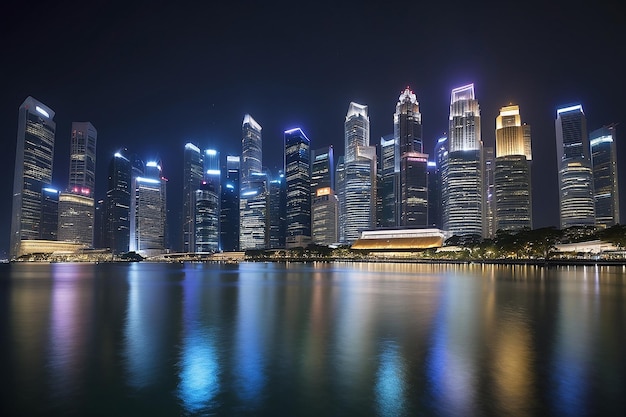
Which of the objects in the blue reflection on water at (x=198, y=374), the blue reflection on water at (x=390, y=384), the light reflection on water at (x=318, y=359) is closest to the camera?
the blue reflection on water at (x=390, y=384)

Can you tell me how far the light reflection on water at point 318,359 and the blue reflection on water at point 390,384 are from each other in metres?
0.06

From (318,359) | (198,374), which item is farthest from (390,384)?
(198,374)

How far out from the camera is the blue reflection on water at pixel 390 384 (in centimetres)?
1188

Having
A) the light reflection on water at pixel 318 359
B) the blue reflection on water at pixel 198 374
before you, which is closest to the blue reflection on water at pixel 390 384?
the light reflection on water at pixel 318 359

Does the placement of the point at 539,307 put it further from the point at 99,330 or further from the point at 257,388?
the point at 99,330

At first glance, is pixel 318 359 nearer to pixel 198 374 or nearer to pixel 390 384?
pixel 390 384

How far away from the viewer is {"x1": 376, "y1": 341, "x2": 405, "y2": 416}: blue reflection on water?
11875mm

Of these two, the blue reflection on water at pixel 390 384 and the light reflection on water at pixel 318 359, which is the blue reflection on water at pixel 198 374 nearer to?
the light reflection on water at pixel 318 359

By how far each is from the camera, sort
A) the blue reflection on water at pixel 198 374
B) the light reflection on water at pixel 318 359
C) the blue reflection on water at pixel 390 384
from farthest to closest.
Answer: the blue reflection on water at pixel 198 374 < the light reflection on water at pixel 318 359 < the blue reflection on water at pixel 390 384

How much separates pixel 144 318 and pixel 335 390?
19.4 meters

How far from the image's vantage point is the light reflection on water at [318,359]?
485 inches

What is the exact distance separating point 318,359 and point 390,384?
4219mm

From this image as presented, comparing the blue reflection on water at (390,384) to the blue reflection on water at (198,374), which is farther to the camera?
the blue reflection on water at (198,374)

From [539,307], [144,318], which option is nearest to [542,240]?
[539,307]
